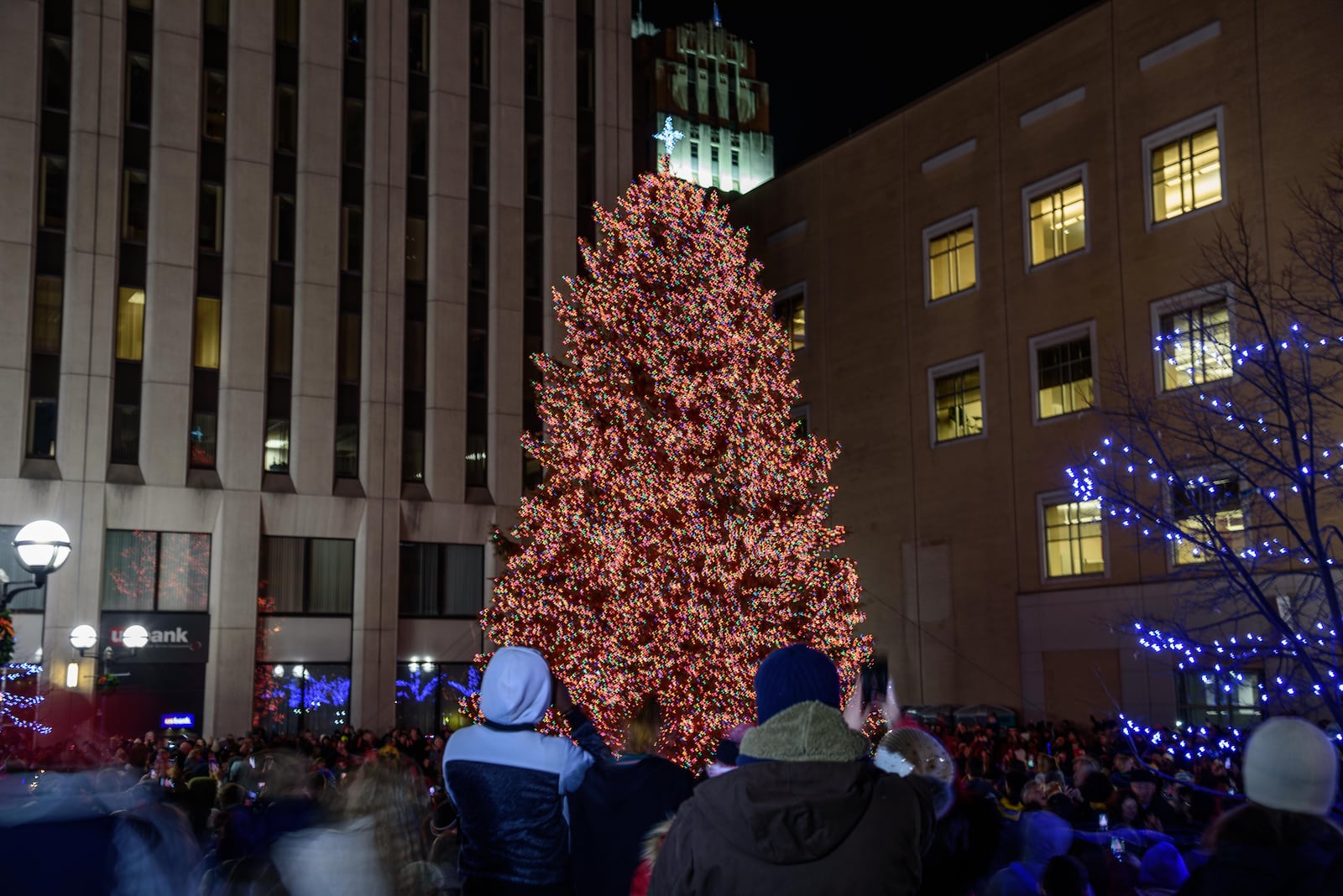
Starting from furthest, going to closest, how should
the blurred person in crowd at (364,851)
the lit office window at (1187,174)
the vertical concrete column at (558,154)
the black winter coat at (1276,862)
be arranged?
the vertical concrete column at (558,154), the lit office window at (1187,174), the blurred person in crowd at (364,851), the black winter coat at (1276,862)

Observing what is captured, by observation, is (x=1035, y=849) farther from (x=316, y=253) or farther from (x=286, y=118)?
(x=286, y=118)

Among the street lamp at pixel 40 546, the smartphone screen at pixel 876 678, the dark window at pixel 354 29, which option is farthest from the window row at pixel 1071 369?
the dark window at pixel 354 29

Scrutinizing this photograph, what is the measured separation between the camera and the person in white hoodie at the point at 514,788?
5234mm

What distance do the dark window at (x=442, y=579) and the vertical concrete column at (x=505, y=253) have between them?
2.05 metres

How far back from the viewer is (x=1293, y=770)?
3.88m

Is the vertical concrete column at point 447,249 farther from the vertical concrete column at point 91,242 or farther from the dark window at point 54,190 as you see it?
the dark window at point 54,190

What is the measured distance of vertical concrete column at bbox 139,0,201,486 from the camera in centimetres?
3588

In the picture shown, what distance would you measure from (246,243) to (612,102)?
1333 cm

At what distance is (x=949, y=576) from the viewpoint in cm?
3481

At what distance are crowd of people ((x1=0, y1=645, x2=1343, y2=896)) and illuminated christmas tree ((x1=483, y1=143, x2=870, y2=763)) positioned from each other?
41.6 ft

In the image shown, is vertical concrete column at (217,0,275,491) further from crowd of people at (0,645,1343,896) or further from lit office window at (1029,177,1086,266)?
crowd of people at (0,645,1343,896)

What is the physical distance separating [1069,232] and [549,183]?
16.9 meters

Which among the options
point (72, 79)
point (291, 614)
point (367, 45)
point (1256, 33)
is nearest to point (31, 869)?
point (1256, 33)

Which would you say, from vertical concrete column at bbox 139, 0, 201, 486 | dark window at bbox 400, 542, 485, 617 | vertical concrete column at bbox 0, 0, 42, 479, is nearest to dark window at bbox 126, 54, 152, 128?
vertical concrete column at bbox 139, 0, 201, 486
